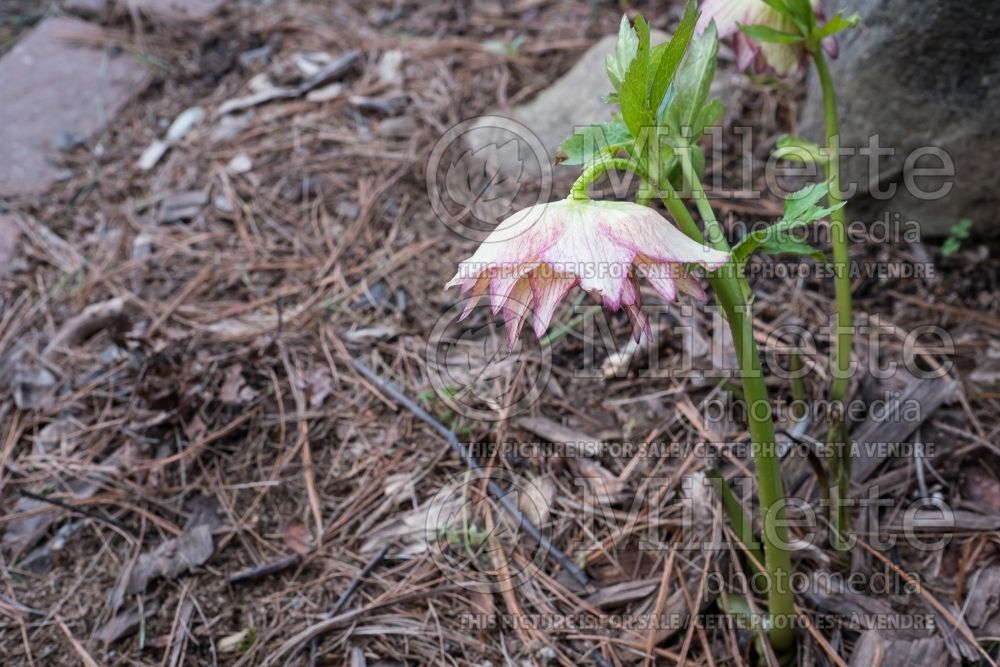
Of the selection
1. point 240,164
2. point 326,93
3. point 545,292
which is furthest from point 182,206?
point 545,292

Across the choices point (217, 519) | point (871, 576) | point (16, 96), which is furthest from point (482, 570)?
point (16, 96)

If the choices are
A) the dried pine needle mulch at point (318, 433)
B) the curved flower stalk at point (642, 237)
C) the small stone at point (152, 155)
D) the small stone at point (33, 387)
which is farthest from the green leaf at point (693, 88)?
the small stone at point (152, 155)

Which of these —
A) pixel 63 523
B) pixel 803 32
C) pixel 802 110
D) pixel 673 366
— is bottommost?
pixel 63 523

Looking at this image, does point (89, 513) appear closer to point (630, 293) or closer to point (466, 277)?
point (466, 277)

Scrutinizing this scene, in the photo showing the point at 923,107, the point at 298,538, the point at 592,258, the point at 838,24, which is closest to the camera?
the point at 592,258

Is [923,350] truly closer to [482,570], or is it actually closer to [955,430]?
[955,430]

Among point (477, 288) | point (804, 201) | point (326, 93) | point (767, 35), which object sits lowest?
point (326, 93)
